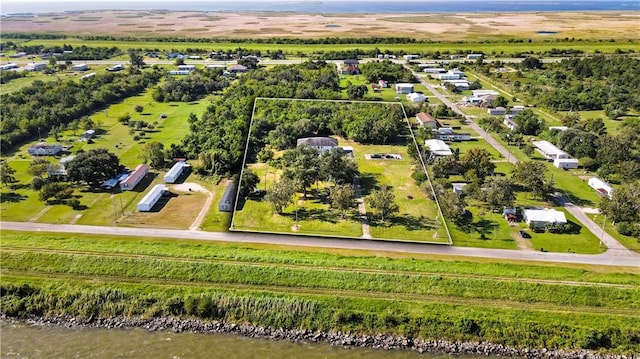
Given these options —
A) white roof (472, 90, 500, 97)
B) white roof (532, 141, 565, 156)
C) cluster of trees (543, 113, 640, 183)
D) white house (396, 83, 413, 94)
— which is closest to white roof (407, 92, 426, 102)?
white house (396, 83, 413, 94)

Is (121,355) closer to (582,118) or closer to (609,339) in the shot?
(609,339)

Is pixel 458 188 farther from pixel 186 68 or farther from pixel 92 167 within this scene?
pixel 186 68

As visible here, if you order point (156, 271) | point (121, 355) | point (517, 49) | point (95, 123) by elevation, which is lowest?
point (121, 355)

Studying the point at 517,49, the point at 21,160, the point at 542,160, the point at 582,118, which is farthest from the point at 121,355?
the point at 517,49

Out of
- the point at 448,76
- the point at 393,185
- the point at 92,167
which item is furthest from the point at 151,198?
the point at 448,76

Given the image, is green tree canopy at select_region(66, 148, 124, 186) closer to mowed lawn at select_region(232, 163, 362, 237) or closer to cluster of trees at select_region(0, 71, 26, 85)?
mowed lawn at select_region(232, 163, 362, 237)

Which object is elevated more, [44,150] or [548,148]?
[548,148]

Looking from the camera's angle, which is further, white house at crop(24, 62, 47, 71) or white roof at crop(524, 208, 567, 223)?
white house at crop(24, 62, 47, 71)
